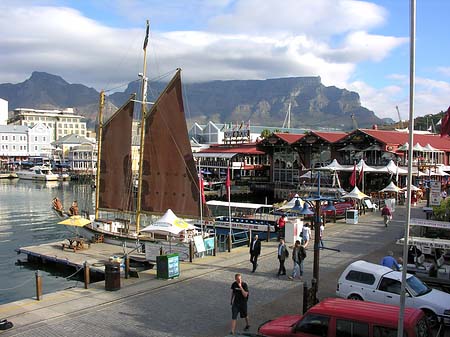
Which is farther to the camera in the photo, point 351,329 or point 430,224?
point 430,224

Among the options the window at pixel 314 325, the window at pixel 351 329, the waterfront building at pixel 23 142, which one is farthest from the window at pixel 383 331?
the waterfront building at pixel 23 142

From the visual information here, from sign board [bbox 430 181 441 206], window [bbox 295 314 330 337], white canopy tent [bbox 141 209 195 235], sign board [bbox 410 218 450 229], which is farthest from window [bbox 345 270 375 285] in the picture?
sign board [bbox 430 181 441 206]

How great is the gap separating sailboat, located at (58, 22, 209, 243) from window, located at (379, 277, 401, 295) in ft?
54.2

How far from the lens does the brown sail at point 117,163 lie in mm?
36156

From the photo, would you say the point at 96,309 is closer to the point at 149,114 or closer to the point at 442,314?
the point at 442,314

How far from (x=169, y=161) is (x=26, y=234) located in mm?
19265

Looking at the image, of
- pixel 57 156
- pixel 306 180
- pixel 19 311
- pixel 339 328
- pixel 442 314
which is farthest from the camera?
pixel 57 156

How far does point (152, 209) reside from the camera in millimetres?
33938

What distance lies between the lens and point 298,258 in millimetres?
19578

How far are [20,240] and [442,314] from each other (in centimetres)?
3594

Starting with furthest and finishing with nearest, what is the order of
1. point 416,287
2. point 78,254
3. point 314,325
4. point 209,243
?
1. point 78,254
2. point 209,243
3. point 416,287
4. point 314,325

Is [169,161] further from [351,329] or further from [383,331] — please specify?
[383,331]

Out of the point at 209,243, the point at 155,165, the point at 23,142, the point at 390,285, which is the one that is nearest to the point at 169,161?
the point at 155,165

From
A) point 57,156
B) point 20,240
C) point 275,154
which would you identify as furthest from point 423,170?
point 57,156
